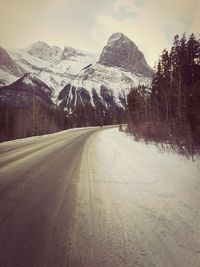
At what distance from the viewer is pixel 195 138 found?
12.8 metres

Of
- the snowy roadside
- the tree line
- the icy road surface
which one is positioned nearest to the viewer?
the icy road surface

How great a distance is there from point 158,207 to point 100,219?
4.12 feet

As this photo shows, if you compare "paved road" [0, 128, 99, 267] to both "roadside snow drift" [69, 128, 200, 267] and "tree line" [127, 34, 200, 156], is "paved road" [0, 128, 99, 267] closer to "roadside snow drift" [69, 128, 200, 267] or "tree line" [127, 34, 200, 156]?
"roadside snow drift" [69, 128, 200, 267]

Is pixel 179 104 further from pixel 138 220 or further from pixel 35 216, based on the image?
pixel 35 216

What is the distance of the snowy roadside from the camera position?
3.30 m

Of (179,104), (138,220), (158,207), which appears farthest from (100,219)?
(179,104)

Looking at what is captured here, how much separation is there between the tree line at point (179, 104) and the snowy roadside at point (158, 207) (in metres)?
2.94

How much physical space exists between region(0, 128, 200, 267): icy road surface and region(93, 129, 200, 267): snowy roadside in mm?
12

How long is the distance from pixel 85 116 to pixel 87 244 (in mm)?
105973

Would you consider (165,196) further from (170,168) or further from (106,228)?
(170,168)

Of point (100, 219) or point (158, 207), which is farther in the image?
point (158, 207)

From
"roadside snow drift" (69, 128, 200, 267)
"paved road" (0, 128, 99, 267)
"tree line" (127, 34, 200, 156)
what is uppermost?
"tree line" (127, 34, 200, 156)

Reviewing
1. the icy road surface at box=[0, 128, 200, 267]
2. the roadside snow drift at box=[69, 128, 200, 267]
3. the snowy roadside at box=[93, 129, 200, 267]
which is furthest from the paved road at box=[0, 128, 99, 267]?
the snowy roadside at box=[93, 129, 200, 267]

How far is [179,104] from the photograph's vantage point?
1453 cm
